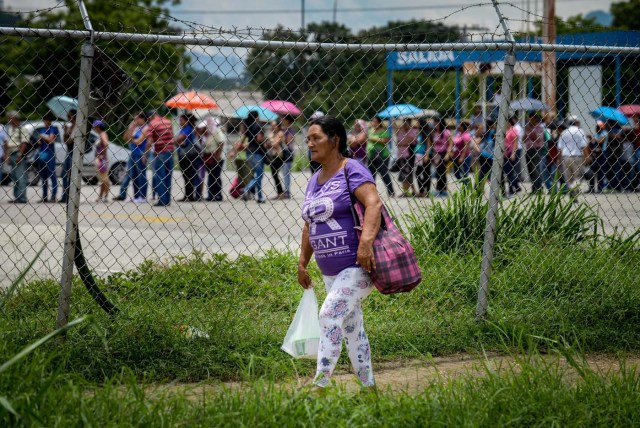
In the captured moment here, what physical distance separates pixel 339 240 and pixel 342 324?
0.47 m

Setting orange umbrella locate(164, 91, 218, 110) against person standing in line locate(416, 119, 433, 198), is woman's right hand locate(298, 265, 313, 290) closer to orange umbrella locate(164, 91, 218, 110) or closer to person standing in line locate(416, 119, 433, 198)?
person standing in line locate(416, 119, 433, 198)

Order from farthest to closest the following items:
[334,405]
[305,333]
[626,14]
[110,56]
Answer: [626,14], [110,56], [305,333], [334,405]

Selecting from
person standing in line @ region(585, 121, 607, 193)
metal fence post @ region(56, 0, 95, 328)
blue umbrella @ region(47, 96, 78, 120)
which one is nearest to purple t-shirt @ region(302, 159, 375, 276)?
metal fence post @ region(56, 0, 95, 328)

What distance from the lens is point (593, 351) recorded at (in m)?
5.86

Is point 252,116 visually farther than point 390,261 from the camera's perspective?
Yes

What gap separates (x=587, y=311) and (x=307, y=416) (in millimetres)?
3216

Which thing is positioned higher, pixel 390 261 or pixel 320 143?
pixel 320 143

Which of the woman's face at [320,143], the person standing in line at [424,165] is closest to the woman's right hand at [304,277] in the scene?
the woman's face at [320,143]

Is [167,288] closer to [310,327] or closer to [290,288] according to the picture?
[290,288]

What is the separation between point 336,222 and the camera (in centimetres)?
460

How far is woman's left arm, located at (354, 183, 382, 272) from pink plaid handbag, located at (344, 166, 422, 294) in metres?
0.04

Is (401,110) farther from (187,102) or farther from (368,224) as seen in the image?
(187,102)

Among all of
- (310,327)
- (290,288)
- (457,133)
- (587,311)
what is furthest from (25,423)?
(457,133)

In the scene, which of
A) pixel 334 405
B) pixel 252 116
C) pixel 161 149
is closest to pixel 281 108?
pixel 252 116
